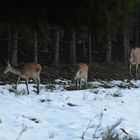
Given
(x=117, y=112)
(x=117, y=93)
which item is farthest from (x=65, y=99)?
(x=117, y=93)

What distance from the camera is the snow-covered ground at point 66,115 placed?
1023 cm

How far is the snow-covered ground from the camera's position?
10.2 metres

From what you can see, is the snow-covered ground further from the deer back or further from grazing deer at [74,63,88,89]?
grazing deer at [74,63,88,89]

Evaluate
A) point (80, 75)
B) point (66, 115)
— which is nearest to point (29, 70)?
point (80, 75)

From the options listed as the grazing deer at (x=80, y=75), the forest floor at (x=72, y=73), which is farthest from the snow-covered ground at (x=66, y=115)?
the forest floor at (x=72, y=73)

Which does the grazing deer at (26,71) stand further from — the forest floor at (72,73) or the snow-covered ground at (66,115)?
the snow-covered ground at (66,115)

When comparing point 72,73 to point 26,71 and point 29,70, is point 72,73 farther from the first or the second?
point 26,71

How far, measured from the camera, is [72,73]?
23.1 meters

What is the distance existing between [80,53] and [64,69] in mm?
15741

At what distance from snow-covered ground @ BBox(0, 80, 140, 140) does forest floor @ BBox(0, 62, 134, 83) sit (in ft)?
17.7

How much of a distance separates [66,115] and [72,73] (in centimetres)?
1046

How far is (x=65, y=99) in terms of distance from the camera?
1548cm

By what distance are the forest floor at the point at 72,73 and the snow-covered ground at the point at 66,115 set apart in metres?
5.39

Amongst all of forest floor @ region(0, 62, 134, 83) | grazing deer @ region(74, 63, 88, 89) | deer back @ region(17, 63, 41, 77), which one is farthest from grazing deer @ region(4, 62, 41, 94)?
grazing deer @ region(74, 63, 88, 89)
